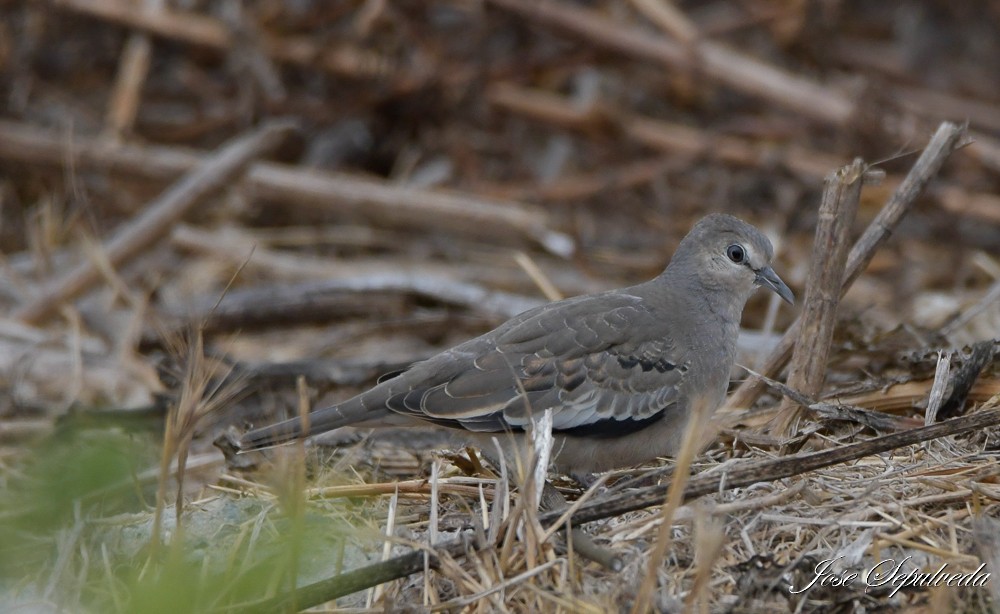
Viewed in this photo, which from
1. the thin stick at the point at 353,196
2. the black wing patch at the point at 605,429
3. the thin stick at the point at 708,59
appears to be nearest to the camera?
the black wing patch at the point at 605,429

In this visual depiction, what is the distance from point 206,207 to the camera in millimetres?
6582

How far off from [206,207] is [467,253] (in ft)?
5.18

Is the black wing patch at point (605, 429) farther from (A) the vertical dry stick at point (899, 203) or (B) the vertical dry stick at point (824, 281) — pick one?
(A) the vertical dry stick at point (899, 203)

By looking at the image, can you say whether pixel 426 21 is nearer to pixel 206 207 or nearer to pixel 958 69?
pixel 206 207

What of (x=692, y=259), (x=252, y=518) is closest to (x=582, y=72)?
(x=692, y=259)

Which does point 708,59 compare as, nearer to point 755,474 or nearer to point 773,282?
point 773,282

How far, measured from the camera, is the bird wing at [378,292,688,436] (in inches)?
146

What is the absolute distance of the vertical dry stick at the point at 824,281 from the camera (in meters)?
3.79

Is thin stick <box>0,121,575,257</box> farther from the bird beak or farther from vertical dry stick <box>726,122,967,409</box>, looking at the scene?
vertical dry stick <box>726,122,967,409</box>
